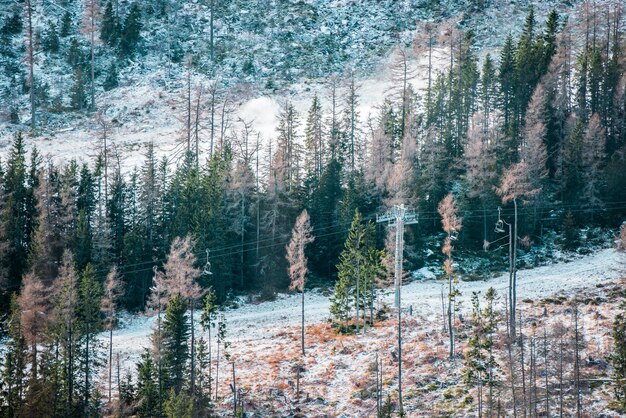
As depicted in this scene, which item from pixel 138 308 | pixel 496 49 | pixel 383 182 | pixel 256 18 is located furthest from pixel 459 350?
pixel 256 18

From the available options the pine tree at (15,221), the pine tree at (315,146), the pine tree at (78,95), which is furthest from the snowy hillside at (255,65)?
the pine tree at (15,221)

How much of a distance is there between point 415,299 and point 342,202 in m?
13.8

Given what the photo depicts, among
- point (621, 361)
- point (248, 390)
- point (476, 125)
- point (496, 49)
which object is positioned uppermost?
point (496, 49)

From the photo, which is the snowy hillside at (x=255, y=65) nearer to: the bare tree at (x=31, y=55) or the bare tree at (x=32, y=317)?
the bare tree at (x=31, y=55)

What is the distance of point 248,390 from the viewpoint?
5344cm

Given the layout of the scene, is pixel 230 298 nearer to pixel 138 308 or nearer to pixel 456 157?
pixel 138 308

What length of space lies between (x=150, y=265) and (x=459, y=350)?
32.5 m

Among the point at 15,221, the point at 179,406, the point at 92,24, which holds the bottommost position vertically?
the point at 179,406

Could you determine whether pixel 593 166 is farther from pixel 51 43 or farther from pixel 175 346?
pixel 51 43

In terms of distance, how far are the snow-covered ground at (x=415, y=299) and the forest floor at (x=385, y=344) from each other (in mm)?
96

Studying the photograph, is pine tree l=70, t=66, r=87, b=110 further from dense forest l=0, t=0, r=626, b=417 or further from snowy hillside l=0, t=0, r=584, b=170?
dense forest l=0, t=0, r=626, b=417

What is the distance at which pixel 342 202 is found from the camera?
7400 cm

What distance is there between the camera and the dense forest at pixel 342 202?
209 ft

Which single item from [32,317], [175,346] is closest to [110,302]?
[32,317]
